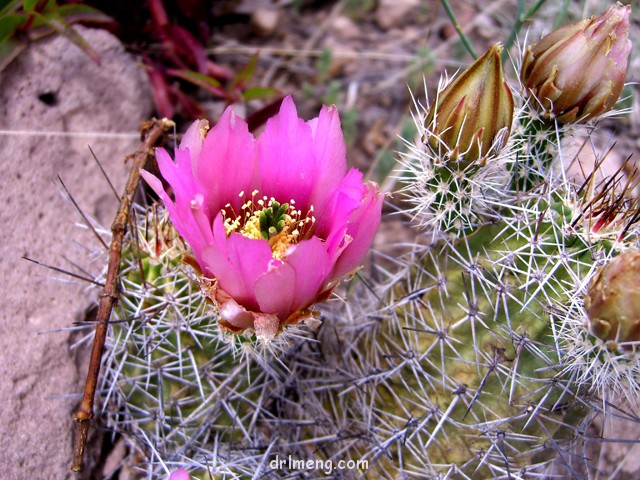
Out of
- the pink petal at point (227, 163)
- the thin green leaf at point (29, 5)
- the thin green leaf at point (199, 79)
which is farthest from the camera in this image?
the thin green leaf at point (199, 79)

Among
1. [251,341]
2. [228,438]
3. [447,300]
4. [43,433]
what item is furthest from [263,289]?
[43,433]

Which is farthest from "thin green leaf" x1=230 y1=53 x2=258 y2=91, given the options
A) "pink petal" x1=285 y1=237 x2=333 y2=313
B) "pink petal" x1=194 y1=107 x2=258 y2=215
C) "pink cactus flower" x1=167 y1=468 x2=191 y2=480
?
"pink cactus flower" x1=167 y1=468 x2=191 y2=480

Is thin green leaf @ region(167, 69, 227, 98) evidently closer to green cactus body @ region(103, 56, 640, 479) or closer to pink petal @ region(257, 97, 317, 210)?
green cactus body @ region(103, 56, 640, 479)

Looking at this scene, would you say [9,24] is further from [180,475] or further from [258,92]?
[180,475]

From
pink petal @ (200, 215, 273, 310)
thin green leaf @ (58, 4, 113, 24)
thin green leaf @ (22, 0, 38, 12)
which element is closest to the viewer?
pink petal @ (200, 215, 273, 310)

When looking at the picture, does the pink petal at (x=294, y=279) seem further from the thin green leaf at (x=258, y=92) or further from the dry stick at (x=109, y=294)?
the thin green leaf at (x=258, y=92)

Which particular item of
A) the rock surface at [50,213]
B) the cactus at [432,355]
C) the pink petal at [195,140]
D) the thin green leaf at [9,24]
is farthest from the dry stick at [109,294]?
the thin green leaf at [9,24]

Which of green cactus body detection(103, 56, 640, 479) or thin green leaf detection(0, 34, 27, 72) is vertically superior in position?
thin green leaf detection(0, 34, 27, 72)
